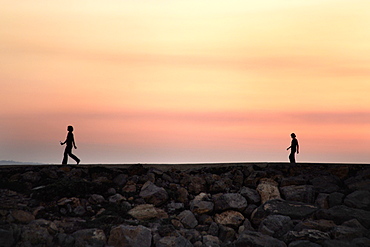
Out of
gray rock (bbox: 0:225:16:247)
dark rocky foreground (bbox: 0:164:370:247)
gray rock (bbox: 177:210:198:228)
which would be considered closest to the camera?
gray rock (bbox: 0:225:16:247)

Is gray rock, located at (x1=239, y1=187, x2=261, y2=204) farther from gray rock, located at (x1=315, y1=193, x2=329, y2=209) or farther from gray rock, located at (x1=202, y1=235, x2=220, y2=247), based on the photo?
gray rock, located at (x1=202, y1=235, x2=220, y2=247)

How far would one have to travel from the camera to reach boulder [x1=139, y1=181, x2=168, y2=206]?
19547mm

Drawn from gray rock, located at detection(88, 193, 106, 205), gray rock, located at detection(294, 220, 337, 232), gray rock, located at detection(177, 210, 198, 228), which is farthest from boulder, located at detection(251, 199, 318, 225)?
gray rock, located at detection(88, 193, 106, 205)

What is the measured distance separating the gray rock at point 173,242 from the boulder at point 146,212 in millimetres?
1640

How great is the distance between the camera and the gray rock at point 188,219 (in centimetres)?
1869

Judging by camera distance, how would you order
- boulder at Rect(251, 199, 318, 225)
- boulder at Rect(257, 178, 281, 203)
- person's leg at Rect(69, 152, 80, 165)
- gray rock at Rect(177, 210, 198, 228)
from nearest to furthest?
gray rock at Rect(177, 210, 198, 228), boulder at Rect(251, 199, 318, 225), boulder at Rect(257, 178, 281, 203), person's leg at Rect(69, 152, 80, 165)

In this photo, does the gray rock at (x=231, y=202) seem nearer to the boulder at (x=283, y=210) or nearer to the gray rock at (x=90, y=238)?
the boulder at (x=283, y=210)

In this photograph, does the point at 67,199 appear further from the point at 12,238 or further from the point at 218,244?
the point at 218,244

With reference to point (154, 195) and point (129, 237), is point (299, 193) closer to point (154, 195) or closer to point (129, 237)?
point (154, 195)

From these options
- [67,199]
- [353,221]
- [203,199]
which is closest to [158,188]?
[203,199]

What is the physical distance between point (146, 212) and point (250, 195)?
354cm

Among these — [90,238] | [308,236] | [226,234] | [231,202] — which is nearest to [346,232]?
[308,236]

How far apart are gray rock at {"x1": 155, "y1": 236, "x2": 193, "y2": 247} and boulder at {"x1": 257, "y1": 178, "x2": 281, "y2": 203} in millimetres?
3846

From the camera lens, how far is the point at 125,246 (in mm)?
16906
